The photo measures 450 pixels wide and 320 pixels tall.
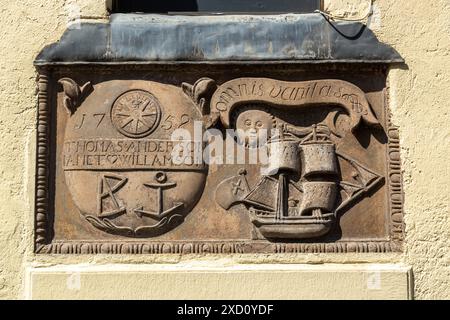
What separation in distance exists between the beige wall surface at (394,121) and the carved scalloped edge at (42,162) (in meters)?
0.04

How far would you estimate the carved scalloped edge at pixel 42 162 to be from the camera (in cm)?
444

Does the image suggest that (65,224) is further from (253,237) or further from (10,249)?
(253,237)

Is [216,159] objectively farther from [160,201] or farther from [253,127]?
[160,201]

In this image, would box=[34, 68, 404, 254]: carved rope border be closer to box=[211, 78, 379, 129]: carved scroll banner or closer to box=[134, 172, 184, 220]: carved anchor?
box=[134, 172, 184, 220]: carved anchor

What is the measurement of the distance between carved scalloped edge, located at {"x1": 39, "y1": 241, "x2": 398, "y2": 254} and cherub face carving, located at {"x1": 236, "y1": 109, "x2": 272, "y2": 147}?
0.57 meters

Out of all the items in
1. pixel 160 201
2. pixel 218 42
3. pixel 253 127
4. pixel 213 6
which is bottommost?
pixel 160 201

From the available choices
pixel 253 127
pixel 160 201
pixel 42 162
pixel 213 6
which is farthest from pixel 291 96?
pixel 42 162

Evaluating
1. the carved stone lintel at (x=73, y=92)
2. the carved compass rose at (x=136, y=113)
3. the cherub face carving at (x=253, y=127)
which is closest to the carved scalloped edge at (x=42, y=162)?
the carved stone lintel at (x=73, y=92)

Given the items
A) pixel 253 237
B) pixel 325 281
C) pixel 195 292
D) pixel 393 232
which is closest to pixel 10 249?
pixel 195 292

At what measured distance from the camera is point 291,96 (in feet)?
14.9

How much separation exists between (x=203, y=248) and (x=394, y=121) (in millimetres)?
1262

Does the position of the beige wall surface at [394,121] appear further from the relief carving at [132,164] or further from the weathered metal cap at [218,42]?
the relief carving at [132,164]

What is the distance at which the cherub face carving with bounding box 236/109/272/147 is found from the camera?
4.54m

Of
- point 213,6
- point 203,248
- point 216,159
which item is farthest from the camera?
point 213,6
